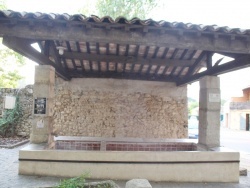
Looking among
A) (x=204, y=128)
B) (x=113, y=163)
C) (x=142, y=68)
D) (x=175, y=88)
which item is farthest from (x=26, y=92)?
(x=204, y=128)

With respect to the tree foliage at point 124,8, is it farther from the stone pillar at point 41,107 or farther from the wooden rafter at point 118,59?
the stone pillar at point 41,107

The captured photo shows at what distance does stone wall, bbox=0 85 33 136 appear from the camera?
33.1ft

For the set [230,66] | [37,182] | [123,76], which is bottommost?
[37,182]

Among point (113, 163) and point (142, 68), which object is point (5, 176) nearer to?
point (113, 163)

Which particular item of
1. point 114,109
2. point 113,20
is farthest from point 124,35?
point 114,109

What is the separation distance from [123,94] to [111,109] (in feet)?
2.25

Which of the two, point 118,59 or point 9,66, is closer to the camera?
point 118,59

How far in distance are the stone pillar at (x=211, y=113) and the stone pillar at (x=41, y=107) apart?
344 cm

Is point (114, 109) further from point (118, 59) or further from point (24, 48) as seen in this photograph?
point (24, 48)

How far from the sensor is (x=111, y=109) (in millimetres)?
8680

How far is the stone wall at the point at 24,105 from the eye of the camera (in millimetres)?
10086

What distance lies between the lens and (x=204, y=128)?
5.49m

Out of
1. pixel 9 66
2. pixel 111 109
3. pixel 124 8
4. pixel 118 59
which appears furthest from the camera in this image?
pixel 9 66

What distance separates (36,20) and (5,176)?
295 centimetres
